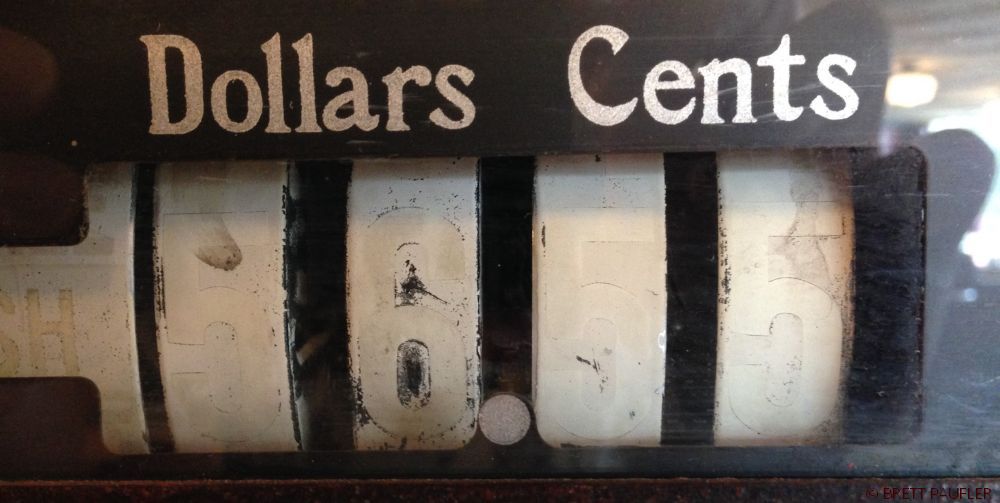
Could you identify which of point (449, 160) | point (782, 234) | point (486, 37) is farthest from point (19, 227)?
point (782, 234)

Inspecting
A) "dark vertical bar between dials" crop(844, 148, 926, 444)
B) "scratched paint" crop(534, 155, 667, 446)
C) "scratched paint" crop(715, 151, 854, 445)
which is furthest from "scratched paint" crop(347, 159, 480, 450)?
"dark vertical bar between dials" crop(844, 148, 926, 444)

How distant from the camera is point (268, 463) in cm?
121

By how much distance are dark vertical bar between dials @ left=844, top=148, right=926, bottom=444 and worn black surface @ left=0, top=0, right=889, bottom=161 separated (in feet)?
0.35

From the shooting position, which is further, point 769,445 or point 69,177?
point 769,445

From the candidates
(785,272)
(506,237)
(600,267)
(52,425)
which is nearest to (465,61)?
(506,237)

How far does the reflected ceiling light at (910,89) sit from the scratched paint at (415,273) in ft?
2.19

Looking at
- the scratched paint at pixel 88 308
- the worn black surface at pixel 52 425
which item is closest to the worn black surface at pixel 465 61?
the scratched paint at pixel 88 308

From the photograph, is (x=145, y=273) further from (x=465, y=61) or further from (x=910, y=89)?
(x=910, y=89)

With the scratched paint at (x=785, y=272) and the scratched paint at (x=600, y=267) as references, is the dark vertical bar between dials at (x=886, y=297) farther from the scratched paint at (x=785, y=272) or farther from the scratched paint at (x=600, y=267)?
the scratched paint at (x=600, y=267)

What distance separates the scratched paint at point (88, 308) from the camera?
3.77 feet

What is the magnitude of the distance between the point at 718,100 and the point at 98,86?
963 millimetres

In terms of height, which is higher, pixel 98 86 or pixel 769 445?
pixel 98 86

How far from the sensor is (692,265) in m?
1.15

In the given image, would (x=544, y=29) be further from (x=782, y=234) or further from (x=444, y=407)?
(x=444, y=407)
